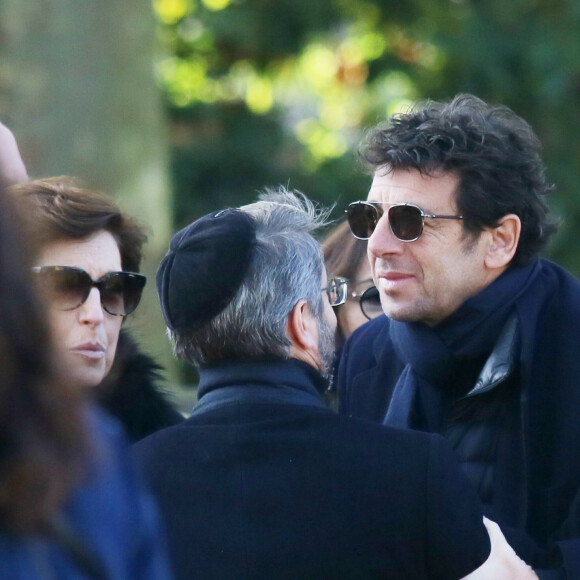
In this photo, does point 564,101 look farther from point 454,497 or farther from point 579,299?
point 454,497

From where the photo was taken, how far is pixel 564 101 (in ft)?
31.9

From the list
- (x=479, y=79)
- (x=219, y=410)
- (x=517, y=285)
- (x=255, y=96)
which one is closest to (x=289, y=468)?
(x=219, y=410)

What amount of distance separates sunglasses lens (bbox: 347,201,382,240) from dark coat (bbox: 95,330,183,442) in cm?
72

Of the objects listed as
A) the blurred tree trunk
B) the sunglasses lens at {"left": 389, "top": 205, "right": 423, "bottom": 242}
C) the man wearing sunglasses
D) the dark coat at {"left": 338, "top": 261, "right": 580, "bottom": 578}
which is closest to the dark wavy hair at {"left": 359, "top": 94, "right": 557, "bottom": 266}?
the man wearing sunglasses

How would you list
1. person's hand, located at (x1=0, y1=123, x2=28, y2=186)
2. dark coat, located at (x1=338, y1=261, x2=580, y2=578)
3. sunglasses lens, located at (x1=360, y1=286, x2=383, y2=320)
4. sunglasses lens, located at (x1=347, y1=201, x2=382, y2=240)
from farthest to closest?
1. sunglasses lens, located at (x1=360, y1=286, x2=383, y2=320)
2. person's hand, located at (x1=0, y1=123, x2=28, y2=186)
3. sunglasses lens, located at (x1=347, y1=201, x2=382, y2=240)
4. dark coat, located at (x1=338, y1=261, x2=580, y2=578)

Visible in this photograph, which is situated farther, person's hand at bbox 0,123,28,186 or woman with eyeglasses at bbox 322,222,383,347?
woman with eyeglasses at bbox 322,222,383,347

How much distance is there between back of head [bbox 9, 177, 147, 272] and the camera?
3016 mm

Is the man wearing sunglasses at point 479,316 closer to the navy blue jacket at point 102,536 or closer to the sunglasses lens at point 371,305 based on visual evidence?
the sunglasses lens at point 371,305

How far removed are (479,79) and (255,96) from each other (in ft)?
9.50

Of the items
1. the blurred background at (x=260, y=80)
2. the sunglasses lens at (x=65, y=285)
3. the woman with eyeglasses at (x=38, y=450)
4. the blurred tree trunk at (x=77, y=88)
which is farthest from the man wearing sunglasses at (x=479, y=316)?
the blurred background at (x=260, y=80)

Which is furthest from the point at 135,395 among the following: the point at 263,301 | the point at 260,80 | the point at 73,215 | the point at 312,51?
the point at 312,51

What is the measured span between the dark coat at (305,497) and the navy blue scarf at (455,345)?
2.38 feet

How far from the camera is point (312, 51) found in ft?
35.8

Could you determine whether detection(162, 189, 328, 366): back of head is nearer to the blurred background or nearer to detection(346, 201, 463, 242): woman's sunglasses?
detection(346, 201, 463, 242): woman's sunglasses
